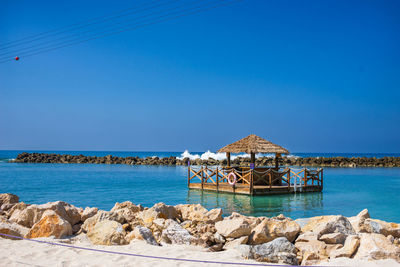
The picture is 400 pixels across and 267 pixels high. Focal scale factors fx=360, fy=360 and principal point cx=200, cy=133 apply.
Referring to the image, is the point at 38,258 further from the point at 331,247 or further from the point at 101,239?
the point at 331,247

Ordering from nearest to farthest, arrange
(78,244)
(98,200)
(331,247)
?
(331,247) < (78,244) < (98,200)

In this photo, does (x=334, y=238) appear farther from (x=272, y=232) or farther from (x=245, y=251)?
(x=245, y=251)

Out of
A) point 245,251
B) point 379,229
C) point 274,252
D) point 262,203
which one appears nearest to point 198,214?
point 245,251

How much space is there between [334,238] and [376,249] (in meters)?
0.76

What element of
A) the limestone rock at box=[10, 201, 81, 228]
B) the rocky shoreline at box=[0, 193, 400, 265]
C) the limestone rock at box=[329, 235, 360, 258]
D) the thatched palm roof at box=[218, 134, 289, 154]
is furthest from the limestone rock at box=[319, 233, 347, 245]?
the thatched palm roof at box=[218, 134, 289, 154]

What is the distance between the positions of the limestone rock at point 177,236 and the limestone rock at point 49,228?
6.57 feet

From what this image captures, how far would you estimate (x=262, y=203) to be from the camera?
1712cm

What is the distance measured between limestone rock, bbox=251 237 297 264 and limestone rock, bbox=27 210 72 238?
3.80 m

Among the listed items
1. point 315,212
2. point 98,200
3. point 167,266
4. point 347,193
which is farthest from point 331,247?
point 347,193

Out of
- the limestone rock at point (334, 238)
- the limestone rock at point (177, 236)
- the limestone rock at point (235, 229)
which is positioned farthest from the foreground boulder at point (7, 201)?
the limestone rock at point (334, 238)

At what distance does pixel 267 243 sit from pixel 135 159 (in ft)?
165

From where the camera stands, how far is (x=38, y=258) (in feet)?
18.7

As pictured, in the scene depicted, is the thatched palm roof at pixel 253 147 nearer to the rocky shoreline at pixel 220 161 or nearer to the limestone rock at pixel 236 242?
the limestone rock at pixel 236 242

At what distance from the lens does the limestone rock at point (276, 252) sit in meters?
5.77
